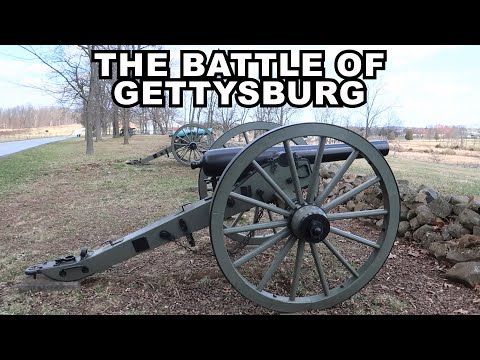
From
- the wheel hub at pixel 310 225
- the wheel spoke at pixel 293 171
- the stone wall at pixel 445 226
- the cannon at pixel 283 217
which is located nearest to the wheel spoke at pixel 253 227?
the cannon at pixel 283 217

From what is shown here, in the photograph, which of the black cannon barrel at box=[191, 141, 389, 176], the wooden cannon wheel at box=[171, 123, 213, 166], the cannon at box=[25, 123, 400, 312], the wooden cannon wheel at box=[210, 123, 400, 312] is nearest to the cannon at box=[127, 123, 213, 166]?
the wooden cannon wheel at box=[171, 123, 213, 166]

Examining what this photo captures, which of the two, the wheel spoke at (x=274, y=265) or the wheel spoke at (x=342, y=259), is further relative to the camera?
the wheel spoke at (x=342, y=259)

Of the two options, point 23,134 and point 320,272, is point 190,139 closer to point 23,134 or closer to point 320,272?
point 320,272

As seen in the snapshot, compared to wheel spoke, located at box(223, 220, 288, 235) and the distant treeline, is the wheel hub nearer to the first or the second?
wheel spoke, located at box(223, 220, 288, 235)

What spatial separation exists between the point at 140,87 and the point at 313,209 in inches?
251

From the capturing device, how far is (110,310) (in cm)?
294

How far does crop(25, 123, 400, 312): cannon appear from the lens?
8.13ft

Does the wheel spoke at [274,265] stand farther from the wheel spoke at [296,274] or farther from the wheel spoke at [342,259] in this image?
the wheel spoke at [342,259]

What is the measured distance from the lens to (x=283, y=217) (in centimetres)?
301

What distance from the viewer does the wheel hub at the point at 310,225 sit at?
2.60m

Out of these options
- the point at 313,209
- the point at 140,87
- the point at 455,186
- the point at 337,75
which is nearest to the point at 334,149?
the point at 313,209

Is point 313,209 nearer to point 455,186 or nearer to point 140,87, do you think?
point 455,186

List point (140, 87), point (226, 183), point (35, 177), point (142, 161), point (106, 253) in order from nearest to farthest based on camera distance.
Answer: point (226, 183) < point (106, 253) < point (140, 87) < point (35, 177) < point (142, 161)

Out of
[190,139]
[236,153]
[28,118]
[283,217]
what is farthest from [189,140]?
[28,118]
